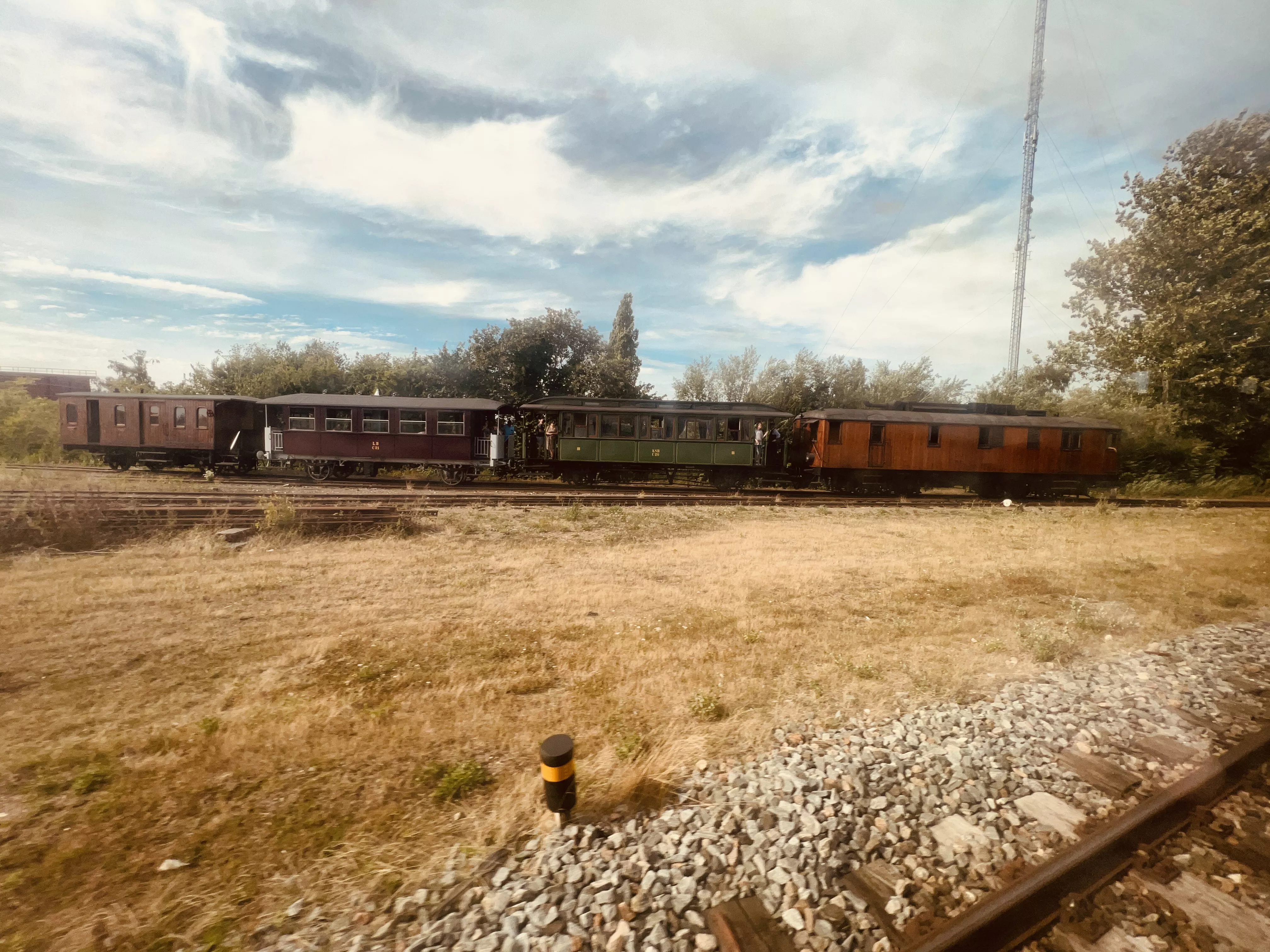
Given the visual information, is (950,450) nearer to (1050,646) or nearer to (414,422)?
(1050,646)

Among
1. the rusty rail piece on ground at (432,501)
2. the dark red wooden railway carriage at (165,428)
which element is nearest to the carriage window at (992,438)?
the rusty rail piece on ground at (432,501)

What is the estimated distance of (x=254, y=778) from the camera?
3609 mm

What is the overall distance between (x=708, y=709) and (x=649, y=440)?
1510cm

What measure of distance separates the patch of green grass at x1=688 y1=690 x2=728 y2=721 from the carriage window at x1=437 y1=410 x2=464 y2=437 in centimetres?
1615

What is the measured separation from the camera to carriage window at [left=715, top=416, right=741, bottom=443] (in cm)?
1928

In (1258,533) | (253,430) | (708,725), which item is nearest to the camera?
(708,725)

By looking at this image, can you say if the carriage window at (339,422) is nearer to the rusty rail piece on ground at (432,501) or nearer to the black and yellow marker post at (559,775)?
the rusty rail piece on ground at (432,501)

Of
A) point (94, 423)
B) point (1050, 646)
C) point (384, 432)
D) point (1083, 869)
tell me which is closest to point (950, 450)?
point (1050, 646)

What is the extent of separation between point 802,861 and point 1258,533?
706 inches

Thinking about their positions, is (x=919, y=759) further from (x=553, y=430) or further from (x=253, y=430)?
(x=253, y=430)

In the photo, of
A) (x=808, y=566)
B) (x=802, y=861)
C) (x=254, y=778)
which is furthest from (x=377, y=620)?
(x=808, y=566)

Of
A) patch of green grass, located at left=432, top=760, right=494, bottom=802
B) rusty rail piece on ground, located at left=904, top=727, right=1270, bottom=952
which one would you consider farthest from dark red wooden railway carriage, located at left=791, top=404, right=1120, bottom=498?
patch of green grass, located at left=432, top=760, right=494, bottom=802

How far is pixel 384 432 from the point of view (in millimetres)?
Answer: 18984

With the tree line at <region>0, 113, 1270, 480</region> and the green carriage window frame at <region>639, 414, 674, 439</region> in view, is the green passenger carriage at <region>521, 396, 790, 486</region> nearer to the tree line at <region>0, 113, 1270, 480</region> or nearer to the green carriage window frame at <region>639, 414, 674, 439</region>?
the green carriage window frame at <region>639, 414, 674, 439</region>
